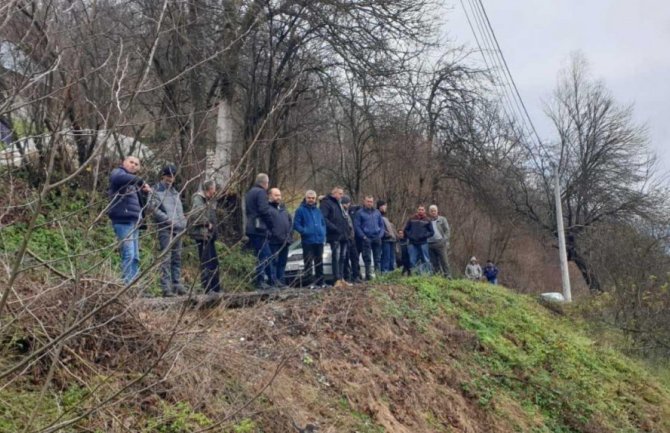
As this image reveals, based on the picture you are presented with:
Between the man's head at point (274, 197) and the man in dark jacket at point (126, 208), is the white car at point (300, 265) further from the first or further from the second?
the man in dark jacket at point (126, 208)

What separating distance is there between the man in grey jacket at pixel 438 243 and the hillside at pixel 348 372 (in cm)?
138

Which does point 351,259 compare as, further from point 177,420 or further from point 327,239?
point 177,420

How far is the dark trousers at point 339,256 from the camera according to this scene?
1232 cm

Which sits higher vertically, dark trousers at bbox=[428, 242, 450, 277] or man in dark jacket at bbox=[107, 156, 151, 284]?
man in dark jacket at bbox=[107, 156, 151, 284]

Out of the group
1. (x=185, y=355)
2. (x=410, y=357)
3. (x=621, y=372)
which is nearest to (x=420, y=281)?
(x=410, y=357)

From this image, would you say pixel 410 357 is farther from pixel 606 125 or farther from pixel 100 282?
pixel 606 125

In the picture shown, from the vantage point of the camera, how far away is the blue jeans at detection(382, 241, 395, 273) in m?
14.6

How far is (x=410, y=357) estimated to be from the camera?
30.2ft

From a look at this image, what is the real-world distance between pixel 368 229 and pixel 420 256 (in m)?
2.20

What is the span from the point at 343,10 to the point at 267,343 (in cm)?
905

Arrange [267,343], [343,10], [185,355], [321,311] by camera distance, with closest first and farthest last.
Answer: [185,355]
[267,343]
[321,311]
[343,10]

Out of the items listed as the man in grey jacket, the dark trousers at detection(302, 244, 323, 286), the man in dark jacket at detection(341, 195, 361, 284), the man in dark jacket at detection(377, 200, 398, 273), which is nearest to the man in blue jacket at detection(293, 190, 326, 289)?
the dark trousers at detection(302, 244, 323, 286)

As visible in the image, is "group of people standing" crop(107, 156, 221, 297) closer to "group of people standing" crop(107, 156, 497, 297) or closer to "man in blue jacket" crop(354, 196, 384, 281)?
"group of people standing" crop(107, 156, 497, 297)

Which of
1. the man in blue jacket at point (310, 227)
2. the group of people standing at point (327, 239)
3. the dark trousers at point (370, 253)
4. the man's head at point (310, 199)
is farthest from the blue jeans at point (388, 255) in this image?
the man's head at point (310, 199)
